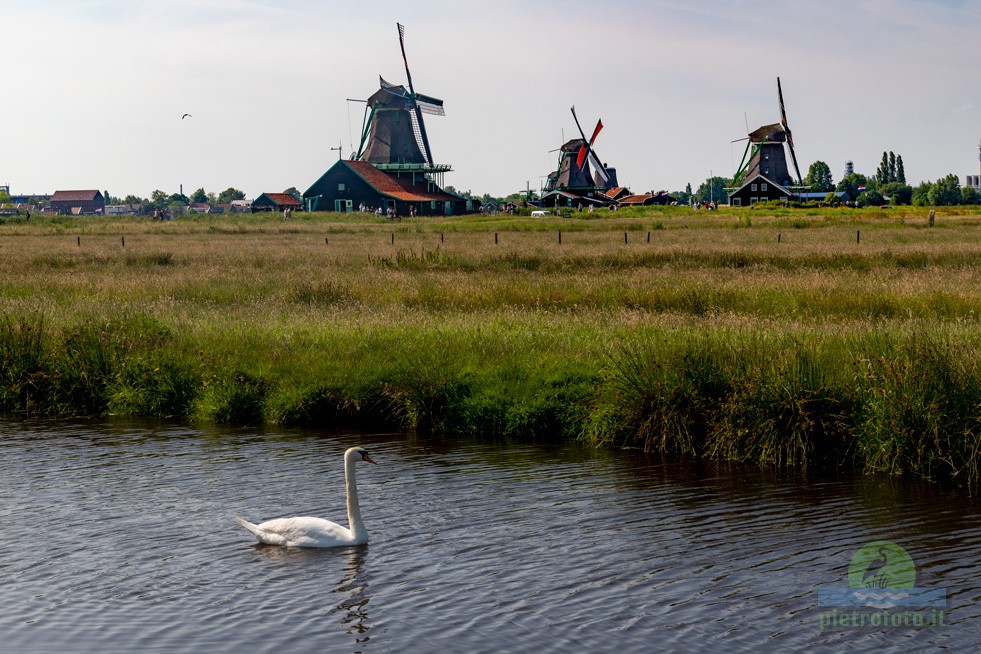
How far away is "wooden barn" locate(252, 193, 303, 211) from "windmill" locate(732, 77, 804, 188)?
185ft

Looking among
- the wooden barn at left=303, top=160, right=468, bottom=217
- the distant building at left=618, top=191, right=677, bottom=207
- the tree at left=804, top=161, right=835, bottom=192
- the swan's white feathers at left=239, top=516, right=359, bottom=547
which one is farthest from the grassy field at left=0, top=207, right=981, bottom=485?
the tree at left=804, top=161, right=835, bottom=192

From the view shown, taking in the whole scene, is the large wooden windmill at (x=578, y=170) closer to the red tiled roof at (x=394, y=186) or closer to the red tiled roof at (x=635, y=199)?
the red tiled roof at (x=635, y=199)

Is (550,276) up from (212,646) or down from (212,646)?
up

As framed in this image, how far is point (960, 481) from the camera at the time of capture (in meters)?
12.7

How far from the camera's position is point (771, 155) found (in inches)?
5167

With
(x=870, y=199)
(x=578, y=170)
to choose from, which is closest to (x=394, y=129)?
(x=578, y=170)

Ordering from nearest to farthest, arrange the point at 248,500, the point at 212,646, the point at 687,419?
the point at 212,646
the point at 248,500
the point at 687,419

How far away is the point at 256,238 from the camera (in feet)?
186

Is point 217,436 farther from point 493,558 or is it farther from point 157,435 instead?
point 493,558

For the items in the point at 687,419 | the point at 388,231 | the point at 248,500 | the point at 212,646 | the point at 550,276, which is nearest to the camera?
the point at 212,646

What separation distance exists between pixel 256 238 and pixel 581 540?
48.2m

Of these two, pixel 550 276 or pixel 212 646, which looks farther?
pixel 550 276

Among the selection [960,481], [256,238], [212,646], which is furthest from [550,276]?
[256,238]

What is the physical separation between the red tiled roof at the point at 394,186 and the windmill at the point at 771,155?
4080 centimetres
